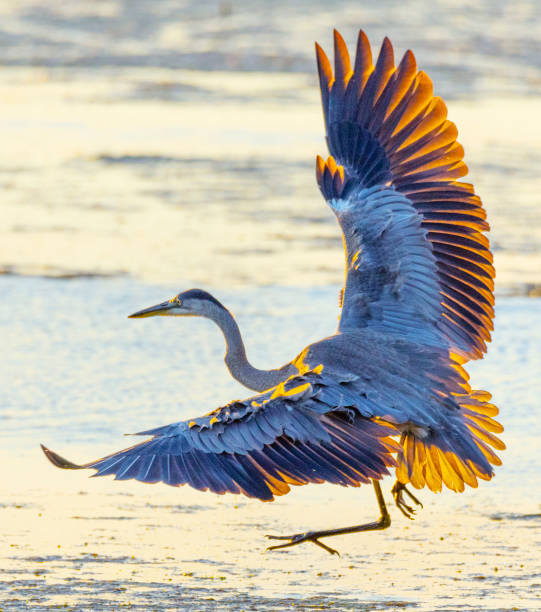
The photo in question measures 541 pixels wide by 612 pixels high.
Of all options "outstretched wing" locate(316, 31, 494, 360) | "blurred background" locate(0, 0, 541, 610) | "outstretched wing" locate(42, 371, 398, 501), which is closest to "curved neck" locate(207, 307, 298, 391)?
"outstretched wing" locate(316, 31, 494, 360)

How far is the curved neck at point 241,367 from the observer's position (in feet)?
21.6

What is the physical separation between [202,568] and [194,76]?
54.7 feet

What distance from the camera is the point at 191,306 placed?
7160 millimetres

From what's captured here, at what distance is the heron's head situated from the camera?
7070mm

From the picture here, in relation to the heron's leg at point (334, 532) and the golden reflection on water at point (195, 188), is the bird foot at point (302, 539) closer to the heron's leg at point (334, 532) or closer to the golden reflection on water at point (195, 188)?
the heron's leg at point (334, 532)

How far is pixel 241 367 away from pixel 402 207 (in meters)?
1.07

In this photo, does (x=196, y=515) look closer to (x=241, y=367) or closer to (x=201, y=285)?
(x=241, y=367)

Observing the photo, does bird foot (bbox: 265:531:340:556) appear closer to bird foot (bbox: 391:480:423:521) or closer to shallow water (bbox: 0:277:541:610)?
shallow water (bbox: 0:277:541:610)

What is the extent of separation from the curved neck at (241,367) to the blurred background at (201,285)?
57cm

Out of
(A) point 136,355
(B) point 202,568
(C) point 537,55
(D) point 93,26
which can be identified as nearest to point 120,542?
(B) point 202,568

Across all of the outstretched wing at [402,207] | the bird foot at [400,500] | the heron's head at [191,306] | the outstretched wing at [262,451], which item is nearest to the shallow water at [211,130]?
the heron's head at [191,306]

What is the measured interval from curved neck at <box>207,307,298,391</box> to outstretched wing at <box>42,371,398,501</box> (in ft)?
3.46

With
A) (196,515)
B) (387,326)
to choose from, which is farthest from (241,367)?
(387,326)

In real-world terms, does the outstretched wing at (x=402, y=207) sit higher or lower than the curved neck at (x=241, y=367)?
higher
